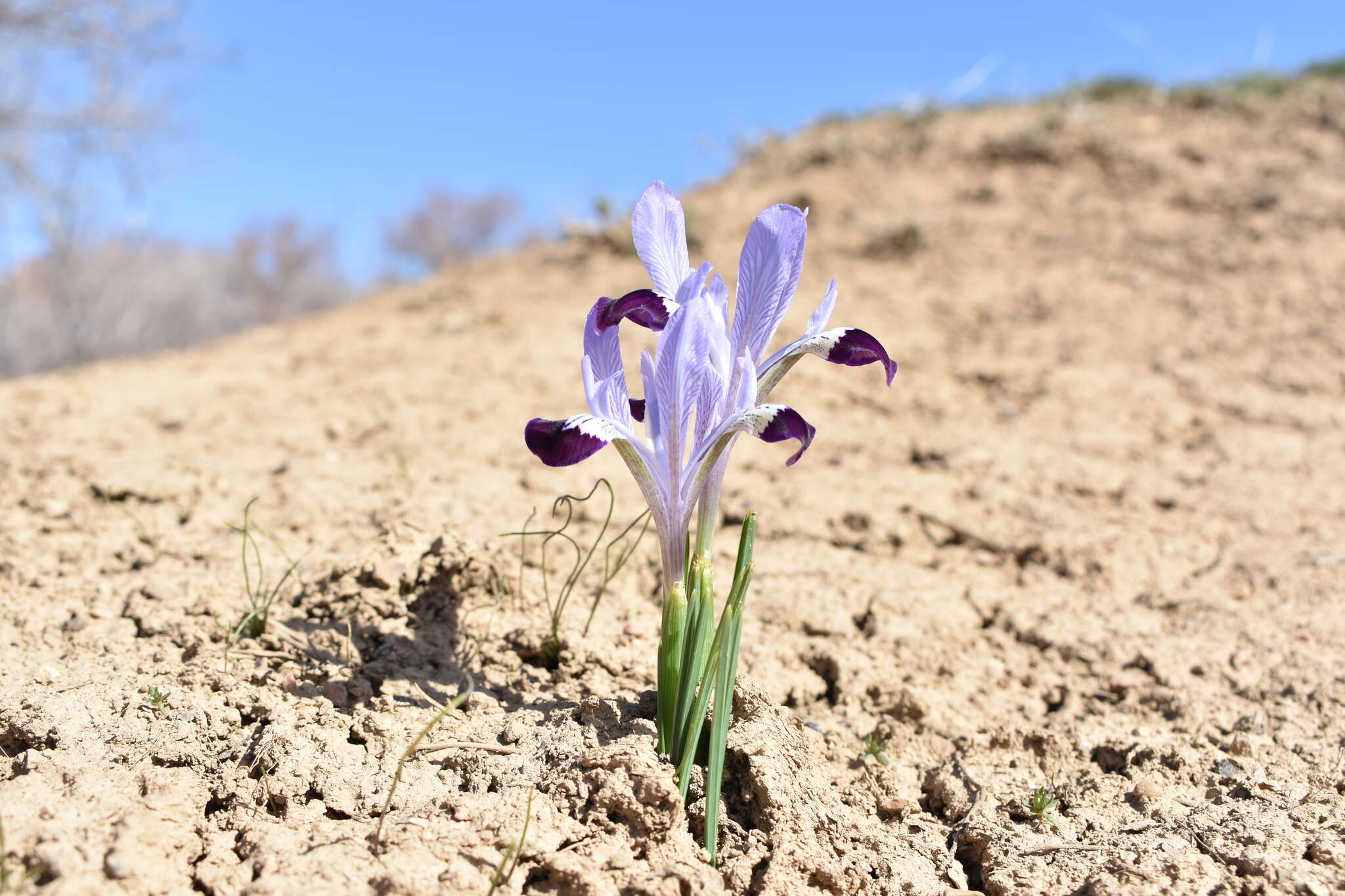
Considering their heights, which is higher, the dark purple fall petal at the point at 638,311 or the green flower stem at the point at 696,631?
the dark purple fall petal at the point at 638,311

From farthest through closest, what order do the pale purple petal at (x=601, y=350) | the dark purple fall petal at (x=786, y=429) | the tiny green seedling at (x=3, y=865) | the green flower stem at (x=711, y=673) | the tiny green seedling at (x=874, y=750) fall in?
the tiny green seedling at (x=874, y=750) → the pale purple petal at (x=601, y=350) → the green flower stem at (x=711, y=673) → the dark purple fall petal at (x=786, y=429) → the tiny green seedling at (x=3, y=865)

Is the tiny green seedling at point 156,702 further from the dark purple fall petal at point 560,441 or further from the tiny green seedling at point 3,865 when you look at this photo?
the dark purple fall petal at point 560,441

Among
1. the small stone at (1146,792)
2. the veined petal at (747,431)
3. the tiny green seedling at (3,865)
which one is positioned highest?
the veined petal at (747,431)

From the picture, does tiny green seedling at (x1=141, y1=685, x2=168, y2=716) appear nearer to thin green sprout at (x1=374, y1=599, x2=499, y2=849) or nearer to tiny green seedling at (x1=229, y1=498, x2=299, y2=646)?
tiny green seedling at (x1=229, y1=498, x2=299, y2=646)

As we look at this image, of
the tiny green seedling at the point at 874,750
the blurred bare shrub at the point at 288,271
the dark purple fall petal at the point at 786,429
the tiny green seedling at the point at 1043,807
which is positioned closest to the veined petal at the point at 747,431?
the dark purple fall petal at the point at 786,429

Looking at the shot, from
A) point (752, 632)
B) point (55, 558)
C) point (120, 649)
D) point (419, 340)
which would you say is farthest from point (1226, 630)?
point (419, 340)

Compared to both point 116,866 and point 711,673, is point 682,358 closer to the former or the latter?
point 711,673

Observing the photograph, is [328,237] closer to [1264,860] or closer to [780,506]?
[780,506]
